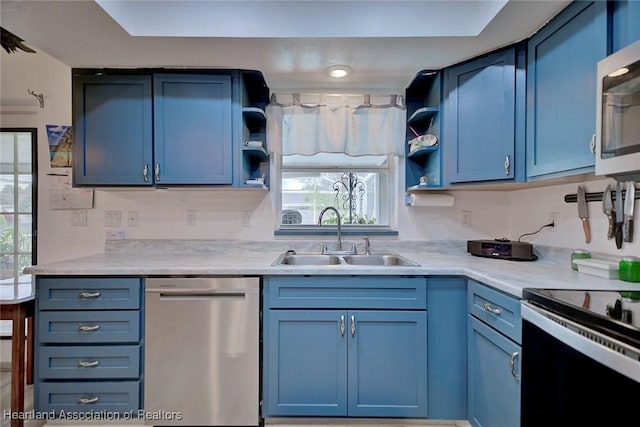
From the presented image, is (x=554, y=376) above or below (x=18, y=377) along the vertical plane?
above

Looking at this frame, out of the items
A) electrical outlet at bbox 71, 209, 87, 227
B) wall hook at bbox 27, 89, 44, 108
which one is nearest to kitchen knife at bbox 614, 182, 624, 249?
electrical outlet at bbox 71, 209, 87, 227

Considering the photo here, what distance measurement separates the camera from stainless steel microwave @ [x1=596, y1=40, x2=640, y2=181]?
988mm

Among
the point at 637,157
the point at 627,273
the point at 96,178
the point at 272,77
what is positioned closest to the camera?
the point at 637,157

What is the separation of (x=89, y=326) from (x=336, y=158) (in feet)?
6.19

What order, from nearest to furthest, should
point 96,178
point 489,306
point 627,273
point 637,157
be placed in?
point 637,157 → point 627,273 → point 489,306 → point 96,178

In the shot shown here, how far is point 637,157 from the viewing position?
0.96 m

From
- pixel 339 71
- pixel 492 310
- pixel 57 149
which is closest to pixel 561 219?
pixel 492 310

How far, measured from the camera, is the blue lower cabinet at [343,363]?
1626 millimetres

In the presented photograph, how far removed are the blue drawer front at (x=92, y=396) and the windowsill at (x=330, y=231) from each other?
1268 mm

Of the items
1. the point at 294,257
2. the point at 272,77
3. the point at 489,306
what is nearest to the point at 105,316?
the point at 294,257

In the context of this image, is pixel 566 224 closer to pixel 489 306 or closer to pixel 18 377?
pixel 489 306

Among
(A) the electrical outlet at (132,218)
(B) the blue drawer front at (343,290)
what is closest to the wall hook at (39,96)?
(A) the electrical outlet at (132,218)

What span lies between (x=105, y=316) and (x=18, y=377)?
50 cm

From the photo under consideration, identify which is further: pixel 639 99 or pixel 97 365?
pixel 97 365
